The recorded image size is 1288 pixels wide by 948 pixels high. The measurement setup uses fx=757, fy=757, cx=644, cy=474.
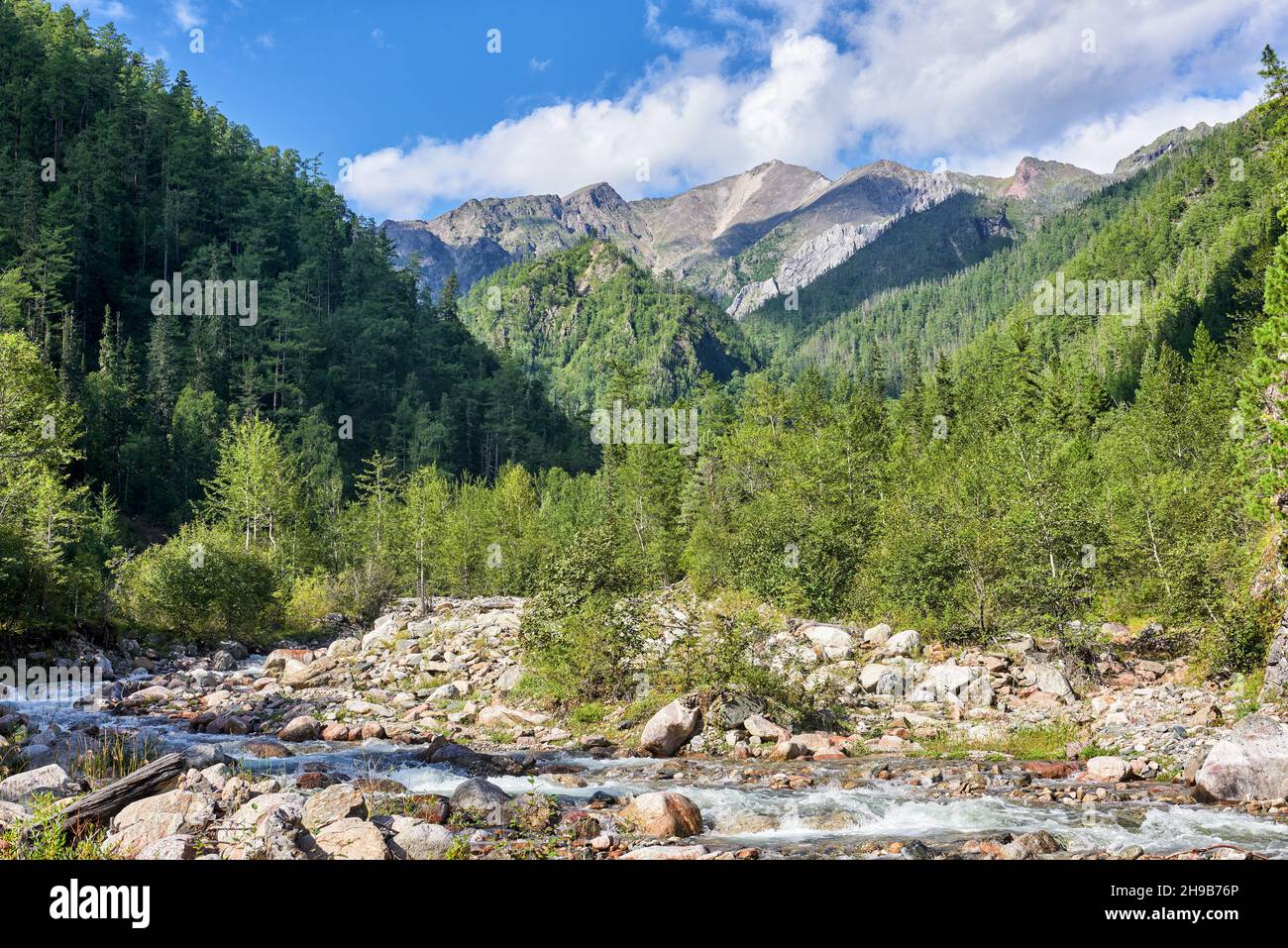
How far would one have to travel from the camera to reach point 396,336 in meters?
134

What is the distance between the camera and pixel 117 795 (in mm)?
12125

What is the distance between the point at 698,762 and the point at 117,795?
1247cm

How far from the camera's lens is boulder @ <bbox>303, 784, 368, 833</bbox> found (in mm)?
11359

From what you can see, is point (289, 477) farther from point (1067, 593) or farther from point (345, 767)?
point (1067, 593)

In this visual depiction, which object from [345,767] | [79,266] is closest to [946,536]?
[345,767]

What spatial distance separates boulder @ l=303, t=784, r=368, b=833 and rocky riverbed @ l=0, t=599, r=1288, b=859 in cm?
4

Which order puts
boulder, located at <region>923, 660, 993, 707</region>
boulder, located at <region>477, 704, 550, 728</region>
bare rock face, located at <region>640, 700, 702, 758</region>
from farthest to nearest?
1. boulder, located at <region>477, 704, 550, 728</region>
2. boulder, located at <region>923, 660, 993, 707</region>
3. bare rock face, located at <region>640, 700, 702, 758</region>

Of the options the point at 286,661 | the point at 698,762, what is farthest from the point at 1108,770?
the point at 286,661

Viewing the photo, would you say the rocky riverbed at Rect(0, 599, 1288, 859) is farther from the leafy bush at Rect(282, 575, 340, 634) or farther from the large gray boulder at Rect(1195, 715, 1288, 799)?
the leafy bush at Rect(282, 575, 340, 634)

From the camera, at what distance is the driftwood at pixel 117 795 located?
10664 millimetres

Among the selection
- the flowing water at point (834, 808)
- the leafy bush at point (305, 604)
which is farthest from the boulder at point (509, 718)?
the leafy bush at point (305, 604)

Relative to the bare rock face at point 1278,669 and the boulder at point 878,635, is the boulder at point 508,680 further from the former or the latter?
the bare rock face at point 1278,669

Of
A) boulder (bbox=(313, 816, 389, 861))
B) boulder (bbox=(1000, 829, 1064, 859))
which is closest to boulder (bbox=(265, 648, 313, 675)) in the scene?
boulder (bbox=(313, 816, 389, 861))

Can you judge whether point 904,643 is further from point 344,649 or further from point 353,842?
point 344,649
